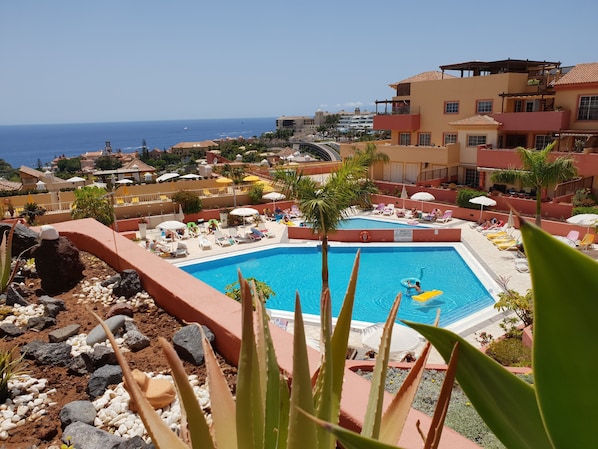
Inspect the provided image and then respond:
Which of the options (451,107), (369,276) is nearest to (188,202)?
(369,276)

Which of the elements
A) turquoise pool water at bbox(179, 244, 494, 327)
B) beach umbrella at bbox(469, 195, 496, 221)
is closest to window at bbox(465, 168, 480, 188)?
beach umbrella at bbox(469, 195, 496, 221)

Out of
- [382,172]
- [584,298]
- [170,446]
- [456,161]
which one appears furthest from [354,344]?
[382,172]

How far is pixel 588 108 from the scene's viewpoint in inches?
1097

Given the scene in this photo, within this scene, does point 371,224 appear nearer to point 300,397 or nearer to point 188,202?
point 188,202

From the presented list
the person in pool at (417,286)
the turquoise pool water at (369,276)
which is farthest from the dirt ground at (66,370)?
the person in pool at (417,286)

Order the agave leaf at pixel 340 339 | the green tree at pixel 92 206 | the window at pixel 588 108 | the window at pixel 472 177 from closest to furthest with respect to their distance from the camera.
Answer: the agave leaf at pixel 340 339 < the green tree at pixel 92 206 < the window at pixel 588 108 < the window at pixel 472 177

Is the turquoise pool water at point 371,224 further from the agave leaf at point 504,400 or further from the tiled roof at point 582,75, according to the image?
the agave leaf at point 504,400

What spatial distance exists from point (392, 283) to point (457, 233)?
20.3 feet

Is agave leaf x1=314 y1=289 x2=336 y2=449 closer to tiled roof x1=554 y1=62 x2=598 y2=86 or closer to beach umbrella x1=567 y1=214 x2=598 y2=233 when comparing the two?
beach umbrella x1=567 y1=214 x2=598 y2=233

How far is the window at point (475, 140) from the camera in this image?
106 ft

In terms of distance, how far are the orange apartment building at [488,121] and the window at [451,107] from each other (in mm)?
77

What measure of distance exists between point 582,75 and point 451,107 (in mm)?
9770

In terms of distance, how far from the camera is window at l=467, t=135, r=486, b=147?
3225 centimetres

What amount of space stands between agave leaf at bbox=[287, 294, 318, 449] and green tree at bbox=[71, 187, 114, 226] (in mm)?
22708
